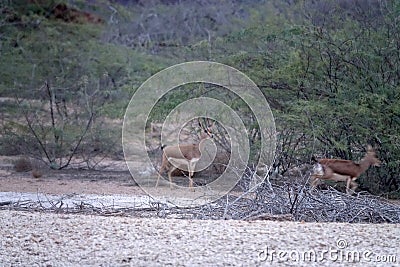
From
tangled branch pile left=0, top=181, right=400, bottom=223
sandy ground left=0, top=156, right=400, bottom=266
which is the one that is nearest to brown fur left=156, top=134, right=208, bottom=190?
tangled branch pile left=0, top=181, right=400, bottom=223

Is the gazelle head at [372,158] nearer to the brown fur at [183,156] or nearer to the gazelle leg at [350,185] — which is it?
the gazelle leg at [350,185]

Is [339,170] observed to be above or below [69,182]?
above

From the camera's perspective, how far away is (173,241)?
314 inches

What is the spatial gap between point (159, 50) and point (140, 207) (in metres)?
16.4

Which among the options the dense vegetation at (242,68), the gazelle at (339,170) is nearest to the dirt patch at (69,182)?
the dense vegetation at (242,68)

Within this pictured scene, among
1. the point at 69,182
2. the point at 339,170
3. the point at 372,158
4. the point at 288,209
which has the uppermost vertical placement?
the point at 372,158

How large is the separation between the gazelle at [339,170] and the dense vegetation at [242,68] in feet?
2.36

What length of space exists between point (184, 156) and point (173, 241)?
302 inches

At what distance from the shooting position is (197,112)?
15.8m

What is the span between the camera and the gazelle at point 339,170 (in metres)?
13.8

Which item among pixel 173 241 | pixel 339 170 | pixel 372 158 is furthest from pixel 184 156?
pixel 173 241

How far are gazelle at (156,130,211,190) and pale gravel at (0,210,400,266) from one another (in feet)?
20.0

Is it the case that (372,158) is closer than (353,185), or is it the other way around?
(372,158)

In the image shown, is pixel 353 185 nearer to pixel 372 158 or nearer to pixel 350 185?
pixel 350 185
